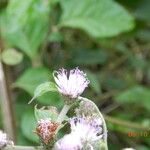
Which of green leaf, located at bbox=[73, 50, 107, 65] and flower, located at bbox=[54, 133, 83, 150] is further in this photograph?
green leaf, located at bbox=[73, 50, 107, 65]

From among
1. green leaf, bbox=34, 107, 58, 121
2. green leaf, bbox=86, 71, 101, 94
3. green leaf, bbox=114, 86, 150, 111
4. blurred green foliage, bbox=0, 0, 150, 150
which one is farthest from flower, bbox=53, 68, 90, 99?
green leaf, bbox=114, 86, 150, 111

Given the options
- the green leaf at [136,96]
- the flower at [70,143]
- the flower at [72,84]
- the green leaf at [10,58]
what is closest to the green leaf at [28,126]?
the green leaf at [10,58]

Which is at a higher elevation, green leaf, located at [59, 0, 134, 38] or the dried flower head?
green leaf, located at [59, 0, 134, 38]

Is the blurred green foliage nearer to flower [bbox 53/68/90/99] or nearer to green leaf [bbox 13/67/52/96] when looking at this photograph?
green leaf [bbox 13/67/52/96]

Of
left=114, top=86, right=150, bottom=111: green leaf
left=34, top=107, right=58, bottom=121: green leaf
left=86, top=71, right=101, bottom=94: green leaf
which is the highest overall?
left=34, top=107, right=58, bottom=121: green leaf

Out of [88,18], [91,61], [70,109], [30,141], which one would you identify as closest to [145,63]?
[91,61]

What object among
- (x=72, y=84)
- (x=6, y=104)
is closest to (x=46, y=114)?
(x=72, y=84)

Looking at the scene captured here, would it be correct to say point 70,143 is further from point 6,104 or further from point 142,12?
point 142,12
